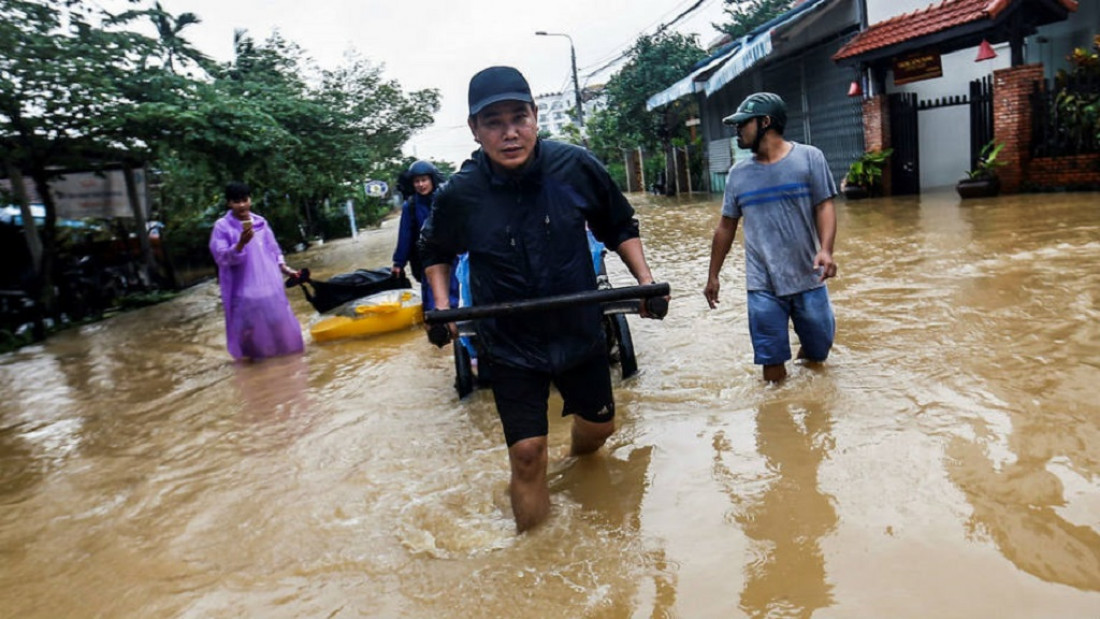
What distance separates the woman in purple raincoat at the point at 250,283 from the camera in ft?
21.8

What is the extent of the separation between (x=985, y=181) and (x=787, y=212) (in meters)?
10.3

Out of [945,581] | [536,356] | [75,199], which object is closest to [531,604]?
[536,356]

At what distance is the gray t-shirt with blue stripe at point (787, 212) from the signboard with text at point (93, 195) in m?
13.8

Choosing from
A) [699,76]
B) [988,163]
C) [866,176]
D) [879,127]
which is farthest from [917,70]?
[699,76]

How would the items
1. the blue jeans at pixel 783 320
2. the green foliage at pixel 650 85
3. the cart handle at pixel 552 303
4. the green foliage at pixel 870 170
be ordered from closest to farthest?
the cart handle at pixel 552 303
the blue jeans at pixel 783 320
the green foliage at pixel 870 170
the green foliage at pixel 650 85

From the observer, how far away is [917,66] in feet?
46.2

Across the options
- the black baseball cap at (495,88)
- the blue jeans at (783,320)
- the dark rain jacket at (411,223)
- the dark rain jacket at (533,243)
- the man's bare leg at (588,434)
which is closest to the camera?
the black baseball cap at (495,88)

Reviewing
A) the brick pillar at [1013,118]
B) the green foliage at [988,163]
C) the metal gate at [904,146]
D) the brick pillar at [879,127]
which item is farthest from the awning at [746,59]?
the green foliage at [988,163]

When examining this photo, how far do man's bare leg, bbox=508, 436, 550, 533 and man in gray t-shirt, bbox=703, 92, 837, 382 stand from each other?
71.2 inches

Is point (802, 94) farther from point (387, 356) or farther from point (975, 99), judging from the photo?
point (387, 356)

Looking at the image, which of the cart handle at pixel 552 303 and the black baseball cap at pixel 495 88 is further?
the black baseball cap at pixel 495 88

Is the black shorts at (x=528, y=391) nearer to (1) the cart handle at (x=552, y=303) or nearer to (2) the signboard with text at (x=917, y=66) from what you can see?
(1) the cart handle at (x=552, y=303)

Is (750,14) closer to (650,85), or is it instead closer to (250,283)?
(650,85)

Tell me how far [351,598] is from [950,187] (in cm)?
1557
